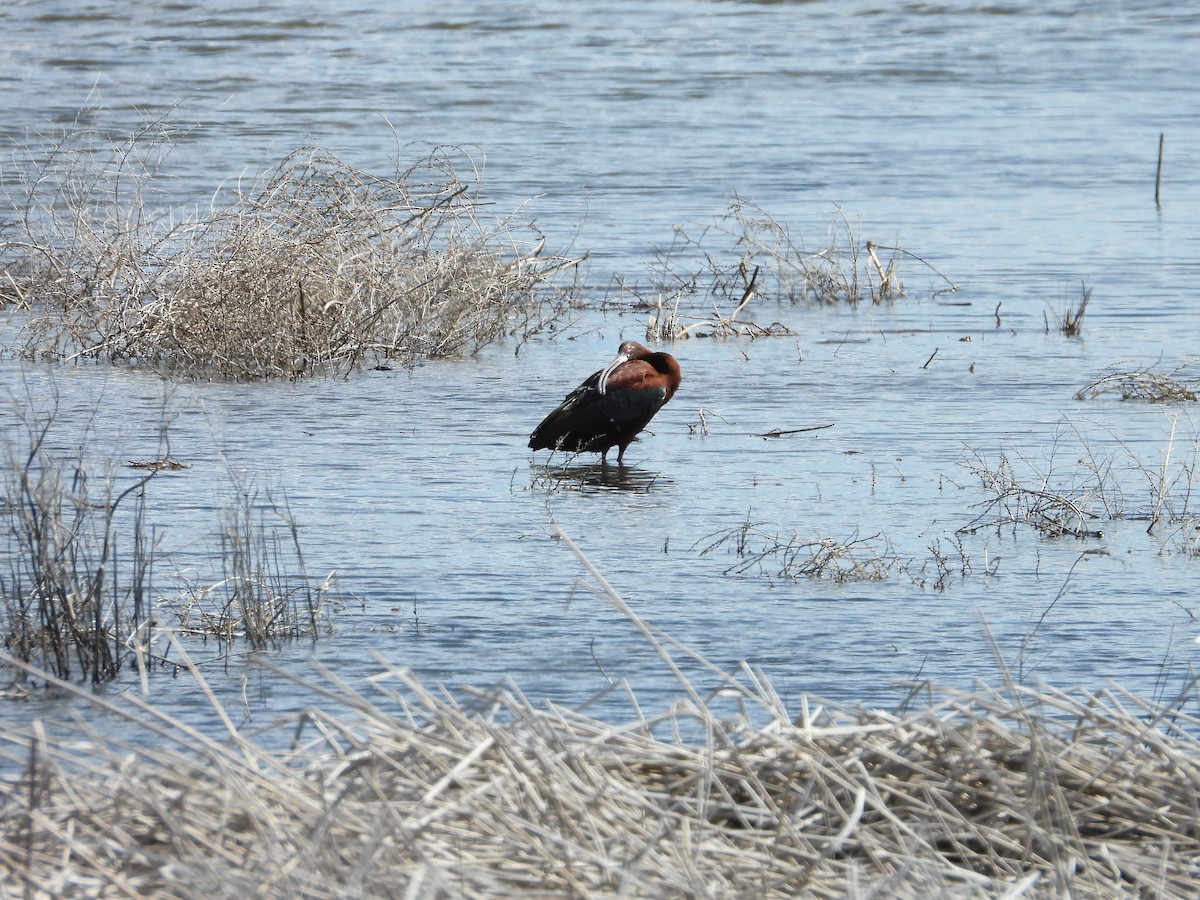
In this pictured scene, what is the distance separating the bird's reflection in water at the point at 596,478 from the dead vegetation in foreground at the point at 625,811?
501 centimetres

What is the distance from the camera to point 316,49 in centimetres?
3691

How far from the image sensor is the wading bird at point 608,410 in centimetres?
991

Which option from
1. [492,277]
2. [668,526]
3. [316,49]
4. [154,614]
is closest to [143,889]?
[154,614]

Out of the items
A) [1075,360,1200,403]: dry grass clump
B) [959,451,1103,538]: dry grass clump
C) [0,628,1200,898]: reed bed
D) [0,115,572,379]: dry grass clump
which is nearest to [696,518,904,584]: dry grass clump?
[959,451,1103,538]: dry grass clump

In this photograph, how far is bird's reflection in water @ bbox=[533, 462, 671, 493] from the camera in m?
9.62

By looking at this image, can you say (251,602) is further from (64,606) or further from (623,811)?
(623,811)

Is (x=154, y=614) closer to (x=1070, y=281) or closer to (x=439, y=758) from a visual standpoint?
(x=439, y=758)

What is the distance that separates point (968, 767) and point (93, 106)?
24113 mm

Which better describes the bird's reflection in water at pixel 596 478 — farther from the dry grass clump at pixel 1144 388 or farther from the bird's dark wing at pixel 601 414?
the dry grass clump at pixel 1144 388

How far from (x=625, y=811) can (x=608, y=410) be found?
5.92 metres

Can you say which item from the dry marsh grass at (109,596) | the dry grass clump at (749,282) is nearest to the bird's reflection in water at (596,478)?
the dry marsh grass at (109,596)

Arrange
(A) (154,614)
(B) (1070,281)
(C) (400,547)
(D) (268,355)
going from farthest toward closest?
(B) (1070,281)
(D) (268,355)
(C) (400,547)
(A) (154,614)

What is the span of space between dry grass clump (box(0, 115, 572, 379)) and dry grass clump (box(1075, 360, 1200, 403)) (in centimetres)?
380

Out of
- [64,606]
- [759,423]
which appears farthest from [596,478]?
[64,606]
